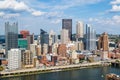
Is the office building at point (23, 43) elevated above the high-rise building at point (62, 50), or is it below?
above

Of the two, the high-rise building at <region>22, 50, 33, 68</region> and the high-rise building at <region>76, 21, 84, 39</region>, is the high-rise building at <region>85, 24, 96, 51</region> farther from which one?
the high-rise building at <region>22, 50, 33, 68</region>

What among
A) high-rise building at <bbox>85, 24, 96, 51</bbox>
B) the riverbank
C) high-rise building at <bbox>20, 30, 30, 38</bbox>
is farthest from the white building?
high-rise building at <bbox>20, 30, 30, 38</bbox>

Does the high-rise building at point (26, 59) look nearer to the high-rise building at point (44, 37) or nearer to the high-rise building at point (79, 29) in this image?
the high-rise building at point (44, 37)

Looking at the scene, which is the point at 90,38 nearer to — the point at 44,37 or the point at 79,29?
the point at 44,37

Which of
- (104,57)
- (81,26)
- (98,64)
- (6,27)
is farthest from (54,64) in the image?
(81,26)

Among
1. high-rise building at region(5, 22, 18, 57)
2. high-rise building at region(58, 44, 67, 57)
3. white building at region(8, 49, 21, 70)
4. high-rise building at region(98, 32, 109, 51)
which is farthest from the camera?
high-rise building at region(98, 32, 109, 51)

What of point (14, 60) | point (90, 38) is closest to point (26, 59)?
point (14, 60)

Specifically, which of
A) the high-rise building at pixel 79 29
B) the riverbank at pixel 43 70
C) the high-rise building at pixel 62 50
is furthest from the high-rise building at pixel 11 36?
the high-rise building at pixel 79 29

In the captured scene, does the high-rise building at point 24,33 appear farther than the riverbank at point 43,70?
Yes
